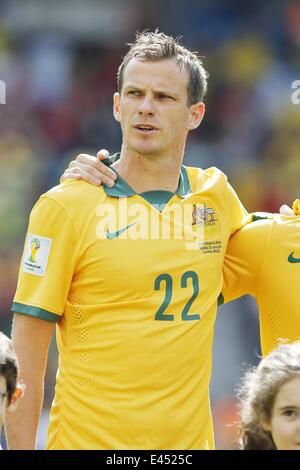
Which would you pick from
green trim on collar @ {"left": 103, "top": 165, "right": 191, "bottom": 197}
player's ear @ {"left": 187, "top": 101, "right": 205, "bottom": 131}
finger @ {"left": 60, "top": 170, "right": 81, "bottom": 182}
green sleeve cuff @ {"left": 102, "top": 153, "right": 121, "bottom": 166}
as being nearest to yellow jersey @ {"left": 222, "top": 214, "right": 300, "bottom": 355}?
green trim on collar @ {"left": 103, "top": 165, "right": 191, "bottom": 197}

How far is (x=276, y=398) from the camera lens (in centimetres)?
416

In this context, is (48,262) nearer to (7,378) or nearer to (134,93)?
(7,378)

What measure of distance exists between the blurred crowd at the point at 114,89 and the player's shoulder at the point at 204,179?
5.92 m

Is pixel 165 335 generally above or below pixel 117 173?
below

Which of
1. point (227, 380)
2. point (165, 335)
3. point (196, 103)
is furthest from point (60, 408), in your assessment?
point (227, 380)

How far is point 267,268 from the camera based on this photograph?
486cm

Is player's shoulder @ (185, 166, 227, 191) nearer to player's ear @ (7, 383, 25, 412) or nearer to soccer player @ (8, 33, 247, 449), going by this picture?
soccer player @ (8, 33, 247, 449)

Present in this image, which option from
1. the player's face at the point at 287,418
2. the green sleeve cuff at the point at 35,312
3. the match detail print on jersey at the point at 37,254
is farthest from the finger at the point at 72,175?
the player's face at the point at 287,418

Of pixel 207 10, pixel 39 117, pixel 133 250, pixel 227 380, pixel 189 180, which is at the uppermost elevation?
pixel 207 10

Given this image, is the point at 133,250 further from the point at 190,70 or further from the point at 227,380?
the point at 227,380

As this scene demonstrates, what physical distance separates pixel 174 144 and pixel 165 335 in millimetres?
796

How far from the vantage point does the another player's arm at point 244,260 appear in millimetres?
4867

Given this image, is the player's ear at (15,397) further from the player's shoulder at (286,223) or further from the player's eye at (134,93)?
the player's shoulder at (286,223)

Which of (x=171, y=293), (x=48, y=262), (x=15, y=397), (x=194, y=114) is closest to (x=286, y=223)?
(x=194, y=114)
